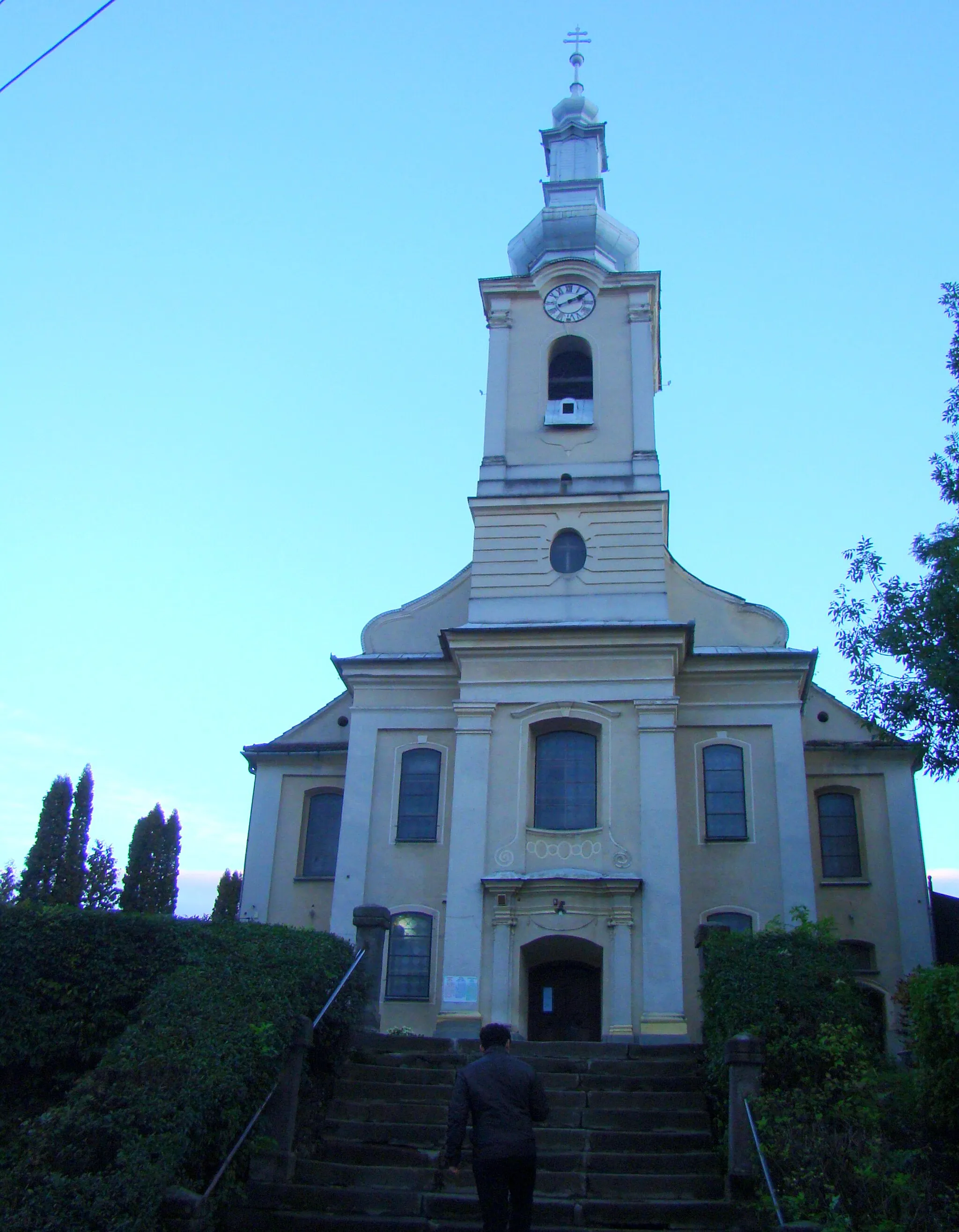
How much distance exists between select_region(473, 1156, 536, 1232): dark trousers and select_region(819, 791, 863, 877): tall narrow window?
17.1 metres

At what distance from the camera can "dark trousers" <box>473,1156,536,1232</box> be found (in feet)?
27.8

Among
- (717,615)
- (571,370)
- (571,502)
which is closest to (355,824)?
(571,502)

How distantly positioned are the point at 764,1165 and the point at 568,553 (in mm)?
15069

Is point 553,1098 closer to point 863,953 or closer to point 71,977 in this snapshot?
point 71,977

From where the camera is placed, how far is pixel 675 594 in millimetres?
25297

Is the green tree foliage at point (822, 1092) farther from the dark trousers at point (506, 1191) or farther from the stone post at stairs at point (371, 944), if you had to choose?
the stone post at stairs at point (371, 944)

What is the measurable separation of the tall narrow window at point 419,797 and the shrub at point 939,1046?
41.2ft

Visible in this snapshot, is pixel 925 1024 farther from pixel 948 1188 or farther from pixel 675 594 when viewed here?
pixel 675 594

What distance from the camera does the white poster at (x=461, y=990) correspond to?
66.2 ft

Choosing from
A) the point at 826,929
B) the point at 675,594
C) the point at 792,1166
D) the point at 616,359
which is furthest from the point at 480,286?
the point at 792,1166

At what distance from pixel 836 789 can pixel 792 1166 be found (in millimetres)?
15451

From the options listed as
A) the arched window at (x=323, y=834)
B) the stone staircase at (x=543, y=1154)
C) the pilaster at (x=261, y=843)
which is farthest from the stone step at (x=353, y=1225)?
the arched window at (x=323, y=834)

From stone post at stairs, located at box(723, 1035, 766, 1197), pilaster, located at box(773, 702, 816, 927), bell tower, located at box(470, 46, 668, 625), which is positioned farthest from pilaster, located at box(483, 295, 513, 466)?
stone post at stairs, located at box(723, 1035, 766, 1197)

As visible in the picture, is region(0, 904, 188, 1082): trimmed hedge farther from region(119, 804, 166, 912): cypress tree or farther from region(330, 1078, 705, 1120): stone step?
region(119, 804, 166, 912): cypress tree
